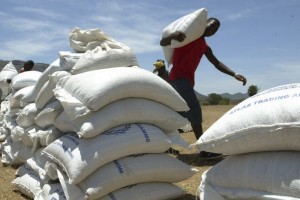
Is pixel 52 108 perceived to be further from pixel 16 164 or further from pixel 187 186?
pixel 16 164

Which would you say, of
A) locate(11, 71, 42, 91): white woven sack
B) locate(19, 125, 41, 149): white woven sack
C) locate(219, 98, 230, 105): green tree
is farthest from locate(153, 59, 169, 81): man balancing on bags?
locate(219, 98, 230, 105): green tree

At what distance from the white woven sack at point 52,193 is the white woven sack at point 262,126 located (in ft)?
3.93

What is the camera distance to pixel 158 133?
3.07 metres

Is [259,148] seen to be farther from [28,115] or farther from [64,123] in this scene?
[28,115]

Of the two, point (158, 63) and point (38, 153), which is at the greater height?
point (158, 63)

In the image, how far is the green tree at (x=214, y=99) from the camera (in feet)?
80.8

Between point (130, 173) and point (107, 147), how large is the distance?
0.22 meters

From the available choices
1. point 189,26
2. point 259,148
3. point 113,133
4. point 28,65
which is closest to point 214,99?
point 28,65

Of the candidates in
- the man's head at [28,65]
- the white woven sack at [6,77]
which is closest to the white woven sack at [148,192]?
the man's head at [28,65]

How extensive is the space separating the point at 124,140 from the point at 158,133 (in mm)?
280

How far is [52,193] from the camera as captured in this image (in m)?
3.19

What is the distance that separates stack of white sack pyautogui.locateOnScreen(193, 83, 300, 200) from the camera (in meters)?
2.00

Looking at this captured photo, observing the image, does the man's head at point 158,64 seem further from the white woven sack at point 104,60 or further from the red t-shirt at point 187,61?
the white woven sack at point 104,60

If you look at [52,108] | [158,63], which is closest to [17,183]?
[52,108]
